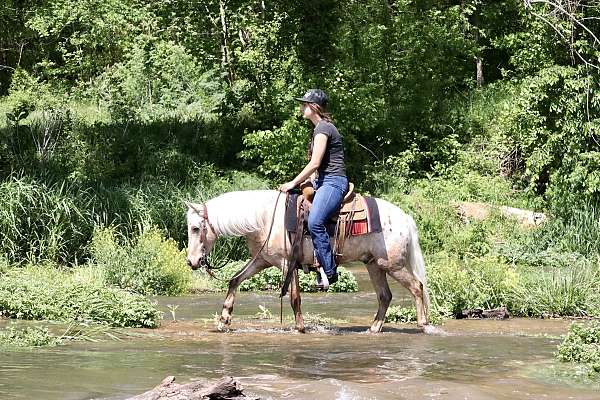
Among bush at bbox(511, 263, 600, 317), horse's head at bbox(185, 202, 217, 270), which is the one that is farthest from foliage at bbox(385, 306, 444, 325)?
horse's head at bbox(185, 202, 217, 270)

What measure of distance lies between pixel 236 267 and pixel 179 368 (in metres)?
7.31

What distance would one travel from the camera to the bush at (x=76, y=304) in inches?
439

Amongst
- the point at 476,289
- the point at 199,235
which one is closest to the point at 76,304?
the point at 199,235

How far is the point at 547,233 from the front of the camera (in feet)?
62.2

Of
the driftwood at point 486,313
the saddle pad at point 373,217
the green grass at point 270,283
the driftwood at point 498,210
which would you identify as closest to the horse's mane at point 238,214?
the saddle pad at point 373,217

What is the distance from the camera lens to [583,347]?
926 cm

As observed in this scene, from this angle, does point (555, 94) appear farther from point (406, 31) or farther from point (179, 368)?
point (179, 368)

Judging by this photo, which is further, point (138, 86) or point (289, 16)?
point (138, 86)

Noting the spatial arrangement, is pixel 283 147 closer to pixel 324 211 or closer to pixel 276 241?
pixel 276 241

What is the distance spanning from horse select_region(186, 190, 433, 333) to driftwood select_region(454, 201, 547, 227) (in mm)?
9113

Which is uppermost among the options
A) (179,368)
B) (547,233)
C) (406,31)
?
(406,31)

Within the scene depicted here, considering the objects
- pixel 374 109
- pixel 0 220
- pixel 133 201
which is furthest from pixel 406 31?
pixel 0 220

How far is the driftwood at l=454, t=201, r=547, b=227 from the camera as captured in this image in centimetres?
2052

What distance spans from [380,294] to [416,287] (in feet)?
1.45
